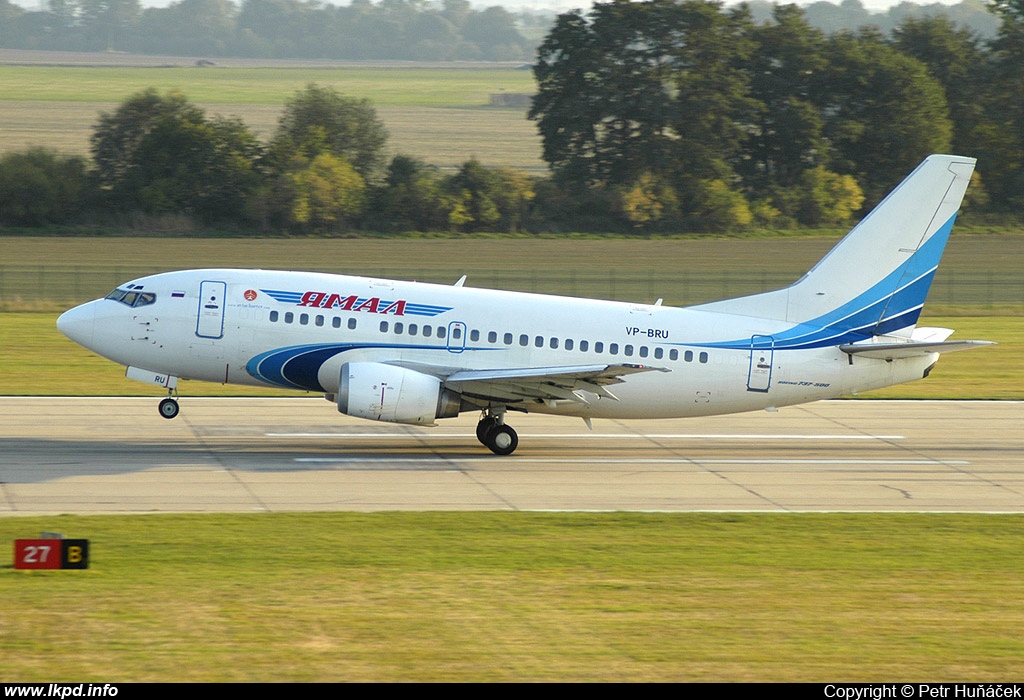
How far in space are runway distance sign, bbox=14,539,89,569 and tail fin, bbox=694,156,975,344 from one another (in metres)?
17.8

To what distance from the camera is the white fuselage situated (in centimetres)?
2855

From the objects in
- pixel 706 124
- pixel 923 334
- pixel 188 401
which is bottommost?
pixel 188 401

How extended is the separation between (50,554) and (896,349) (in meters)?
19.7

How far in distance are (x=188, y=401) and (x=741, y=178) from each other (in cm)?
6639

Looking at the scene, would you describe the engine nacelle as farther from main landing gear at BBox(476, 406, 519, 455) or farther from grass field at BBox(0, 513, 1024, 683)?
grass field at BBox(0, 513, 1024, 683)

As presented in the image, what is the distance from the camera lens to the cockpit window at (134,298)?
94.7 ft

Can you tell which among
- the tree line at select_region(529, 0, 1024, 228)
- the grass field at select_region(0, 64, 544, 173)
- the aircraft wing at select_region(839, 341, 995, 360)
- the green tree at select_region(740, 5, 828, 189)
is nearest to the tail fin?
the aircraft wing at select_region(839, 341, 995, 360)

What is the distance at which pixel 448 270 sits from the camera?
71.4m

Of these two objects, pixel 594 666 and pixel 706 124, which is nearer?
pixel 594 666

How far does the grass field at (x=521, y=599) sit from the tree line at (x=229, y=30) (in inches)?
5822

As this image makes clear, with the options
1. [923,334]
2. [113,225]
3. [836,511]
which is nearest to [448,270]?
[113,225]

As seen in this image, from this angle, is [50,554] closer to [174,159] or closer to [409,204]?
[409,204]

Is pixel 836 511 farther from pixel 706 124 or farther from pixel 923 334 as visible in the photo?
pixel 706 124

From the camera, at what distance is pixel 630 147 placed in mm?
91500
